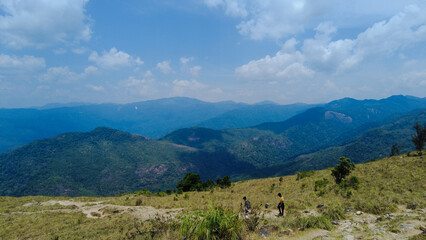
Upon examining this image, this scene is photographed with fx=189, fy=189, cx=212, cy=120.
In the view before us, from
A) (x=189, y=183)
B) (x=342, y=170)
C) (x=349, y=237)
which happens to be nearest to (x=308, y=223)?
(x=349, y=237)

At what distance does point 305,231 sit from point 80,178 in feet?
792

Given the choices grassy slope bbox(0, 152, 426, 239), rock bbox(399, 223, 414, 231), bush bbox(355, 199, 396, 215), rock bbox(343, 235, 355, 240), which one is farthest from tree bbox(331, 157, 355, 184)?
rock bbox(343, 235, 355, 240)

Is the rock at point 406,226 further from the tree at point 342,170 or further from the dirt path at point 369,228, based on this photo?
the tree at point 342,170

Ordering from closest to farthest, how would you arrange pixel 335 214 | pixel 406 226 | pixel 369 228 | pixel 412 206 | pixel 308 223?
1. pixel 406 226
2. pixel 369 228
3. pixel 308 223
4. pixel 335 214
5. pixel 412 206

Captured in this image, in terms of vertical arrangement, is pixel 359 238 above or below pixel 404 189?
above

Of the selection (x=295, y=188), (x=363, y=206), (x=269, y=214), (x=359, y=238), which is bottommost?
(x=295, y=188)

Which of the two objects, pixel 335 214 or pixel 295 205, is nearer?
pixel 335 214

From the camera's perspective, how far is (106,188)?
187m

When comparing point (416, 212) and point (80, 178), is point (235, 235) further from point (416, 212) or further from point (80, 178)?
point (80, 178)

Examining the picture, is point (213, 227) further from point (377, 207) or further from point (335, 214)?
point (377, 207)

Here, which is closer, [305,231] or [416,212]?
[305,231]

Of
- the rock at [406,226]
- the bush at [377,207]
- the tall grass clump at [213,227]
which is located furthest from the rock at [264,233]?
the bush at [377,207]

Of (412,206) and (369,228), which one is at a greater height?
(369,228)

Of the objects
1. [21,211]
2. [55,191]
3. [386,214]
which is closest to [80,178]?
[55,191]
